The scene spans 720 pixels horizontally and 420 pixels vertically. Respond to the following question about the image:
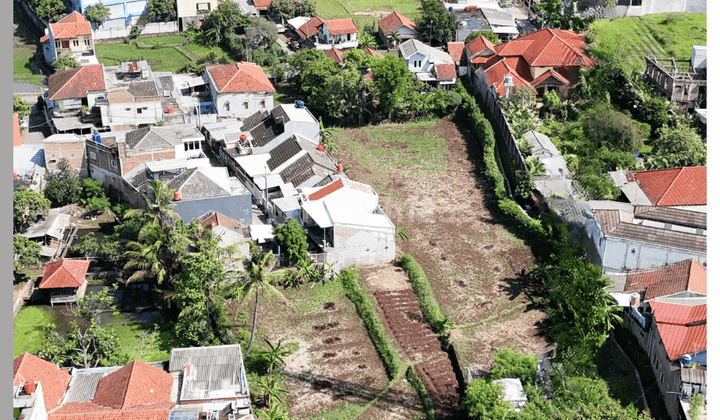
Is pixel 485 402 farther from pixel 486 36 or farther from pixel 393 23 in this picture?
pixel 393 23

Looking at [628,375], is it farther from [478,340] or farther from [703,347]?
[478,340]

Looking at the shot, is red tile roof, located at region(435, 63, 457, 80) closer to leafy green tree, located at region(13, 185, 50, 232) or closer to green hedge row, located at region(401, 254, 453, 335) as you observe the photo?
green hedge row, located at region(401, 254, 453, 335)

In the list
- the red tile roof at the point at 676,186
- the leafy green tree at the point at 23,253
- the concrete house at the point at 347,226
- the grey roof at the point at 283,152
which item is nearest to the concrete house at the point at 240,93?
the grey roof at the point at 283,152

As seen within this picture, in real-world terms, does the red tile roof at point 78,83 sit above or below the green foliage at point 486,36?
above

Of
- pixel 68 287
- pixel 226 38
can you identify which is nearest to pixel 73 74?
pixel 226 38

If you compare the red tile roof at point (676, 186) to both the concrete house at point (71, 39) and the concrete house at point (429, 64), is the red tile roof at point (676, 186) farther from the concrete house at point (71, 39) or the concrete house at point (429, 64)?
the concrete house at point (71, 39)

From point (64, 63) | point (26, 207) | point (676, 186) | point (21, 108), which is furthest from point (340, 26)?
point (676, 186)
